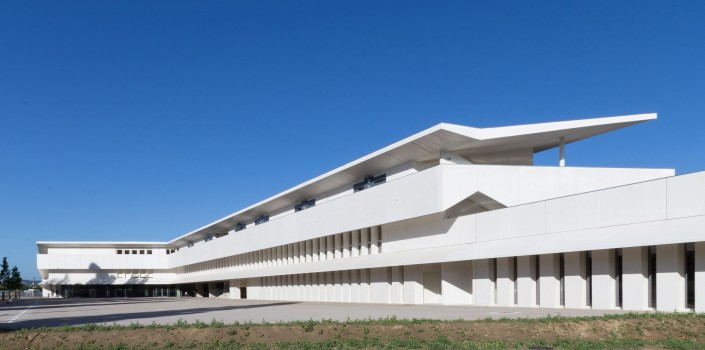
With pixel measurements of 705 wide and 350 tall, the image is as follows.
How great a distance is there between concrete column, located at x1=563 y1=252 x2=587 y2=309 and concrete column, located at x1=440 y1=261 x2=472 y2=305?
351 inches

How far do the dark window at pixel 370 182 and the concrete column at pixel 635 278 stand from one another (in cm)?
2217

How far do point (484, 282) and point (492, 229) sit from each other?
286cm

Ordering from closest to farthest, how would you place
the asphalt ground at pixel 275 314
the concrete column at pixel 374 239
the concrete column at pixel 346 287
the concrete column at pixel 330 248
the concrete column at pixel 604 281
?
the asphalt ground at pixel 275 314 → the concrete column at pixel 604 281 → the concrete column at pixel 374 239 → the concrete column at pixel 346 287 → the concrete column at pixel 330 248

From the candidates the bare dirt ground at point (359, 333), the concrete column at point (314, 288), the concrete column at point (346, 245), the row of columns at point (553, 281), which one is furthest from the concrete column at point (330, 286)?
the bare dirt ground at point (359, 333)

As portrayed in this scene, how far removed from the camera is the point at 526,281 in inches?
1237

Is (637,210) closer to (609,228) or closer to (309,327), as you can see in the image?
(609,228)

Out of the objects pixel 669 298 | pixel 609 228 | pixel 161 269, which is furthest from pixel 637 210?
pixel 161 269

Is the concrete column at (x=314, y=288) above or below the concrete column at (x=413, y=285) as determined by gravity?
below

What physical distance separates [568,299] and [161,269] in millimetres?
91671

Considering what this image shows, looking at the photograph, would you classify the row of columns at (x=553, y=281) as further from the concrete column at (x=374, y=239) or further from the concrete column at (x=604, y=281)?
the concrete column at (x=374, y=239)

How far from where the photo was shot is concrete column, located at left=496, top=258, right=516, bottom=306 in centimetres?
3228

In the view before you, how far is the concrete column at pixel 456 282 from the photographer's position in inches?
1473

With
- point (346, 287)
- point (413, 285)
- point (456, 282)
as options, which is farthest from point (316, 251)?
point (456, 282)

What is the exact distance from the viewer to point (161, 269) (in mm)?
110000
